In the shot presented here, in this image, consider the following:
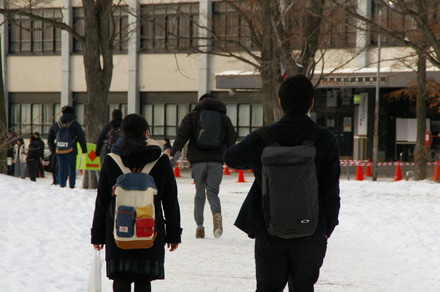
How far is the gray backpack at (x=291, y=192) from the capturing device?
13.6 ft

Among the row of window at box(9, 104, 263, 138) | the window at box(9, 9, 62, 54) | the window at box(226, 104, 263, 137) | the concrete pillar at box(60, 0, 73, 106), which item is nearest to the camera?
the window at box(226, 104, 263, 137)

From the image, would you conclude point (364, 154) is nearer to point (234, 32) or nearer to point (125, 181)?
point (234, 32)

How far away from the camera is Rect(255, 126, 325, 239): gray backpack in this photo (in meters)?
4.16

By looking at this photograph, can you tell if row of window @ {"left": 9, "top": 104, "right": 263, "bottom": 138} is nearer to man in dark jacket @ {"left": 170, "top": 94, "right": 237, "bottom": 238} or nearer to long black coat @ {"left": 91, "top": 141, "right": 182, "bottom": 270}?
man in dark jacket @ {"left": 170, "top": 94, "right": 237, "bottom": 238}

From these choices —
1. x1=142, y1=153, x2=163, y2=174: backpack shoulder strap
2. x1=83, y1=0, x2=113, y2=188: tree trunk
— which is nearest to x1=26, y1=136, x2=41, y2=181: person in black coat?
x1=83, y1=0, x2=113, y2=188: tree trunk

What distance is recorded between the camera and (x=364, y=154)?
1417 inches

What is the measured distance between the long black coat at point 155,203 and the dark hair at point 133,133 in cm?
8

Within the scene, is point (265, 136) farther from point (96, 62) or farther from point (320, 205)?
point (96, 62)

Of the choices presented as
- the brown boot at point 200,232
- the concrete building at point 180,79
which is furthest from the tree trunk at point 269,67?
the concrete building at point 180,79

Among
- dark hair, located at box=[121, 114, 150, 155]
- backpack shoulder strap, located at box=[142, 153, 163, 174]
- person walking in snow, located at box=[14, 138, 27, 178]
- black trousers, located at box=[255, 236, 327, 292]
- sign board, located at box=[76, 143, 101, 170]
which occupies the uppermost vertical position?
dark hair, located at box=[121, 114, 150, 155]

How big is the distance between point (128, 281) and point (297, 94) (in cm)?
164

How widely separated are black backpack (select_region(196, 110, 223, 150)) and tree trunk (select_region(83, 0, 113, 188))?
720 cm

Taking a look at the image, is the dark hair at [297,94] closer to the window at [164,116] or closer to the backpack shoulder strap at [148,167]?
the backpack shoulder strap at [148,167]

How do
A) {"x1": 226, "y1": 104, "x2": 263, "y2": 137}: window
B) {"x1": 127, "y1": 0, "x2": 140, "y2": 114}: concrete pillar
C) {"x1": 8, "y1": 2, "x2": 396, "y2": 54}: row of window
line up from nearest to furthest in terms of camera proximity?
{"x1": 8, "y1": 2, "x2": 396, "y2": 54}: row of window → {"x1": 226, "y1": 104, "x2": 263, "y2": 137}: window → {"x1": 127, "y1": 0, "x2": 140, "y2": 114}: concrete pillar
